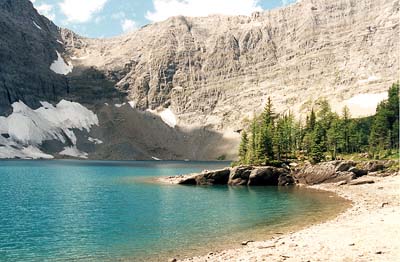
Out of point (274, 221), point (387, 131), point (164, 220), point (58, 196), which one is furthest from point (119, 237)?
point (387, 131)

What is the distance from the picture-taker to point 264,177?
89.1 meters

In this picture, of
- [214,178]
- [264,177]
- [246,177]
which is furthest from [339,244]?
[214,178]

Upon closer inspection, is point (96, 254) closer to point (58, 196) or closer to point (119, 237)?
point (119, 237)

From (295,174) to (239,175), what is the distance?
12.8 metres

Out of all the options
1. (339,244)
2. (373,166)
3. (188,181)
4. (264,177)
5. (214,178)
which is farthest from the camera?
(188,181)

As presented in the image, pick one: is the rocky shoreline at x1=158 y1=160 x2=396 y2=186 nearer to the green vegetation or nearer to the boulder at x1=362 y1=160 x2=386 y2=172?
the boulder at x1=362 y1=160 x2=386 y2=172

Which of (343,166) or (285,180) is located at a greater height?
(343,166)

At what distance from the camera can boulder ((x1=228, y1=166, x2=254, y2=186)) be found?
9056 cm

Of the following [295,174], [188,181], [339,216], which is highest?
[295,174]

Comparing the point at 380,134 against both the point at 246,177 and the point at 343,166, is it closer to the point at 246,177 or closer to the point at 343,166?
the point at 343,166

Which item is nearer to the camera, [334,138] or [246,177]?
[246,177]

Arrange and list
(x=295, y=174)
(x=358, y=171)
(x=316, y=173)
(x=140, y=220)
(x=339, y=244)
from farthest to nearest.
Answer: (x=295, y=174)
(x=316, y=173)
(x=358, y=171)
(x=140, y=220)
(x=339, y=244)

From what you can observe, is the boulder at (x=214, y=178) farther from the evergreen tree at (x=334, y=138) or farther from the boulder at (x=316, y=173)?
the evergreen tree at (x=334, y=138)

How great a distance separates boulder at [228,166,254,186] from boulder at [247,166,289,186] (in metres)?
1.26
